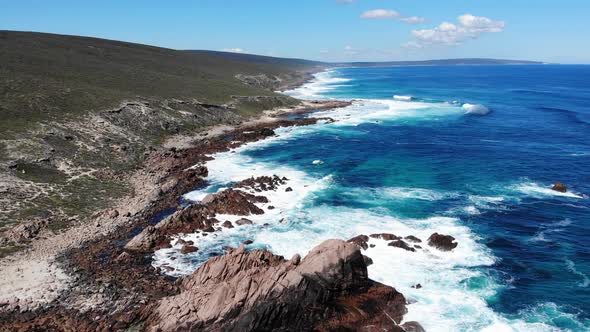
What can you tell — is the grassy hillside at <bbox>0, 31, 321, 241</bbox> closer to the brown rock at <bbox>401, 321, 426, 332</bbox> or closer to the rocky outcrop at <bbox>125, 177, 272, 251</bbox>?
the rocky outcrop at <bbox>125, 177, 272, 251</bbox>

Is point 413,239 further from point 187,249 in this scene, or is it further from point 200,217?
point 200,217

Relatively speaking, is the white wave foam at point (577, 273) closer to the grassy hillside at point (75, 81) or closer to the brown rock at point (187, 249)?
the brown rock at point (187, 249)

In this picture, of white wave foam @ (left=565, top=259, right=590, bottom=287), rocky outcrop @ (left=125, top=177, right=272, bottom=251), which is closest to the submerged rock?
rocky outcrop @ (left=125, top=177, right=272, bottom=251)

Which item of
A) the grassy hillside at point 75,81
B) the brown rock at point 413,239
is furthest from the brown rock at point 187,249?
the grassy hillside at point 75,81

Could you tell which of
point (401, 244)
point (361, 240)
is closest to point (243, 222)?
point (361, 240)

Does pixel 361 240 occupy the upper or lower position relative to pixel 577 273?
upper

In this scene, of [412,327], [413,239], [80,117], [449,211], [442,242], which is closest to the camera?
[412,327]
